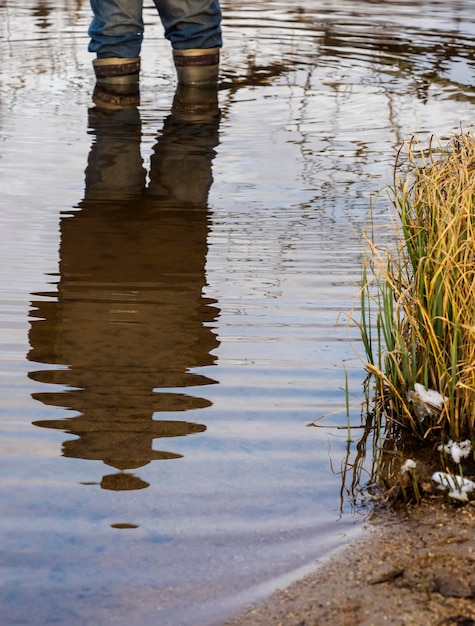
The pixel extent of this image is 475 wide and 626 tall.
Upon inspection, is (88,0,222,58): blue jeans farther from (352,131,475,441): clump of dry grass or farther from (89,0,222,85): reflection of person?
(352,131,475,441): clump of dry grass

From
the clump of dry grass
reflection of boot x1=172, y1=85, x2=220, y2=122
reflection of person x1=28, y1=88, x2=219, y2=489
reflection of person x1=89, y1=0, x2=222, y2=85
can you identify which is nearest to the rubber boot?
reflection of person x1=89, y1=0, x2=222, y2=85

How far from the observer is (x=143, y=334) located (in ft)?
9.44

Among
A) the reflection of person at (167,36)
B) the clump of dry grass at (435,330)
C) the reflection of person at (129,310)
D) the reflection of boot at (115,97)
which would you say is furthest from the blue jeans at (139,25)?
the clump of dry grass at (435,330)

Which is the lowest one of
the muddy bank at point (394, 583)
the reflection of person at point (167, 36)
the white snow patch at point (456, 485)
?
the muddy bank at point (394, 583)

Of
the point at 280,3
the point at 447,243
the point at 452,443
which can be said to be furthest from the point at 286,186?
the point at 280,3

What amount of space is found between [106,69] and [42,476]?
3.62 meters

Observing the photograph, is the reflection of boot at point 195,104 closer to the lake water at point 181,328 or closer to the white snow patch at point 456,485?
the lake water at point 181,328

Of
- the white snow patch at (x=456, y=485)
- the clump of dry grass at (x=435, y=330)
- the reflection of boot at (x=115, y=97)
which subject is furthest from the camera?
the reflection of boot at (x=115, y=97)

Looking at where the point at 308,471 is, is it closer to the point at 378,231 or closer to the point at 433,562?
the point at 433,562

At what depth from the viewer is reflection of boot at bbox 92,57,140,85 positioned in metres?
5.45

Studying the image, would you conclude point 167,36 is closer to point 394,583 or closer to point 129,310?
point 129,310

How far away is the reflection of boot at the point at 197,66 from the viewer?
18.4 ft

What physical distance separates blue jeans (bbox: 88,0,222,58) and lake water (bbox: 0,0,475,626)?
264 mm

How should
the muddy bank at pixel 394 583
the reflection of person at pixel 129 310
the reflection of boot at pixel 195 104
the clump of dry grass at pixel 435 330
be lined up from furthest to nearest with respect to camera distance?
the reflection of boot at pixel 195 104 → the reflection of person at pixel 129 310 → the clump of dry grass at pixel 435 330 → the muddy bank at pixel 394 583
